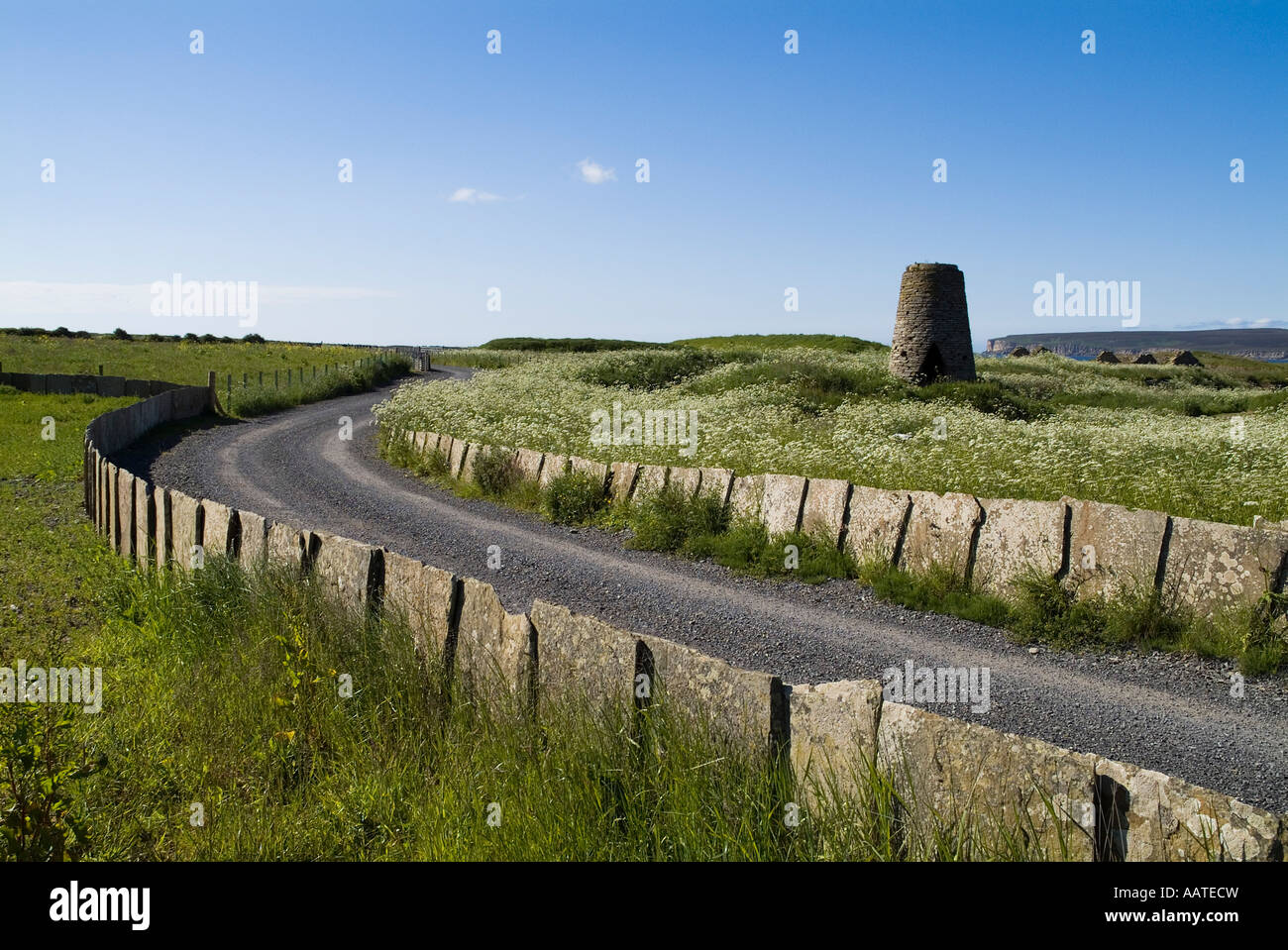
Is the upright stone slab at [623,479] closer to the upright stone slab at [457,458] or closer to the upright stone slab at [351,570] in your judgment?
the upright stone slab at [457,458]

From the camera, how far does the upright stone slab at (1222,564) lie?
25.3 ft

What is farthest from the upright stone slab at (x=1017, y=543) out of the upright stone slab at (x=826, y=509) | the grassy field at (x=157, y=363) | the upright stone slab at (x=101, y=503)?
the grassy field at (x=157, y=363)

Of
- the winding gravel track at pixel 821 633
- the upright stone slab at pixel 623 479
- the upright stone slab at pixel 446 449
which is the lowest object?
the winding gravel track at pixel 821 633

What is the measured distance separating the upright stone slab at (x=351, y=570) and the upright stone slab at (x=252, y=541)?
0.92 metres

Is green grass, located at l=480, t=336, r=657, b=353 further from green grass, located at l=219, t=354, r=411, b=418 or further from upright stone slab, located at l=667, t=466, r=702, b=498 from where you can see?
upright stone slab, located at l=667, t=466, r=702, b=498

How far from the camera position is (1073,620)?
8.50 m

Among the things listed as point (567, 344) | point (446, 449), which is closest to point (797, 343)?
point (567, 344)

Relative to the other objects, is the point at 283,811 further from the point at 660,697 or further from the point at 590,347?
the point at 590,347

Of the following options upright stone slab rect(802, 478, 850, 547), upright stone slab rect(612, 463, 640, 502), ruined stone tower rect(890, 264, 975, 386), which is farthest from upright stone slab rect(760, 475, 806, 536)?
ruined stone tower rect(890, 264, 975, 386)

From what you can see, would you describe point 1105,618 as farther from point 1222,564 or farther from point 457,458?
point 457,458

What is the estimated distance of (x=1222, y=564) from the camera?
797cm

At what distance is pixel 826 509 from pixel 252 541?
22.8ft

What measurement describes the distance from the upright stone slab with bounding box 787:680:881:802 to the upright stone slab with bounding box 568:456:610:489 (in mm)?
10480
